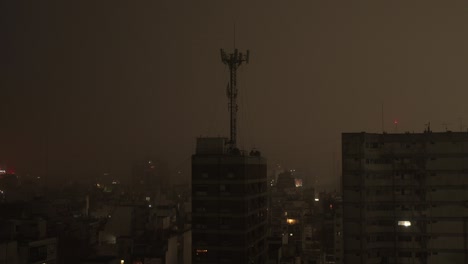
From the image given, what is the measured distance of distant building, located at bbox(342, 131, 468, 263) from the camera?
2752cm

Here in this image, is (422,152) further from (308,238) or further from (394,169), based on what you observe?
(308,238)

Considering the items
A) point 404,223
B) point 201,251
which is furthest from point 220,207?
point 404,223

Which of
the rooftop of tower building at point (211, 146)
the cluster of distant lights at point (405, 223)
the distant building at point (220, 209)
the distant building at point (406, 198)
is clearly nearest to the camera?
the distant building at point (406, 198)

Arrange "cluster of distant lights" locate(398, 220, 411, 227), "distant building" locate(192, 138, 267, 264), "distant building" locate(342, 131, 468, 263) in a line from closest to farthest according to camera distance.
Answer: "distant building" locate(342, 131, 468, 263)
"cluster of distant lights" locate(398, 220, 411, 227)
"distant building" locate(192, 138, 267, 264)

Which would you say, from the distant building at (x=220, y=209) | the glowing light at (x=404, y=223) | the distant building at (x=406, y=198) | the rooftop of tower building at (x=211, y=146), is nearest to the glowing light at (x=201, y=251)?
the distant building at (x=220, y=209)

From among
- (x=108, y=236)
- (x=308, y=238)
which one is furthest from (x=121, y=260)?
(x=308, y=238)

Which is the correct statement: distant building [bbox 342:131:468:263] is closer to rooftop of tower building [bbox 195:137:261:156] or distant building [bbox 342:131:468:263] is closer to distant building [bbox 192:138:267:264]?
distant building [bbox 192:138:267:264]

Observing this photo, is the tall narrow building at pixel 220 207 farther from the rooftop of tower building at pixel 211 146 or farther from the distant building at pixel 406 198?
the distant building at pixel 406 198

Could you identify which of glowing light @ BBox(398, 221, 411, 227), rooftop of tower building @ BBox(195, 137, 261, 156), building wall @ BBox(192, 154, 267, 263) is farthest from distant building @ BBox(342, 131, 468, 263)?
rooftop of tower building @ BBox(195, 137, 261, 156)

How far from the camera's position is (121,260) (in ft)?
123

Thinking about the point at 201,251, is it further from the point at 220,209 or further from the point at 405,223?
the point at 405,223

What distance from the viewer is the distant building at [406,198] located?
27516mm

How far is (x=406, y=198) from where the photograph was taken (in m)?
28.4

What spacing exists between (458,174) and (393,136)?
375 centimetres
